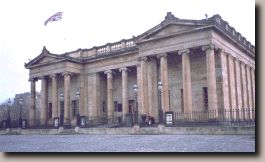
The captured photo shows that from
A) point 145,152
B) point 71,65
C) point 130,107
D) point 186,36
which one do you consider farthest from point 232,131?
point 71,65

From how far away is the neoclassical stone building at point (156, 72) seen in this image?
20.6 m

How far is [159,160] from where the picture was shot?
8109 millimetres

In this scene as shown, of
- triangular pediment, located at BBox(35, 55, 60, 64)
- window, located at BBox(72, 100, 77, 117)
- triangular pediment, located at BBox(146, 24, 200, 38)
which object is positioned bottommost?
window, located at BBox(72, 100, 77, 117)

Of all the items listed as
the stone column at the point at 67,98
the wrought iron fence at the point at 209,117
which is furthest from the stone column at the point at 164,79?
the stone column at the point at 67,98

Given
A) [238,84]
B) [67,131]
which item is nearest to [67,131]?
[67,131]

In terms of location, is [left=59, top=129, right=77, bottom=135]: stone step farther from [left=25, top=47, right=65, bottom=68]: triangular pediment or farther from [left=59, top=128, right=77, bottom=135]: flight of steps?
[left=25, top=47, right=65, bottom=68]: triangular pediment

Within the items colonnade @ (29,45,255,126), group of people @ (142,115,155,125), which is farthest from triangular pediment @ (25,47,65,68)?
group of people @ (142,115,155,125)

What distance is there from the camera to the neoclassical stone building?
2056 centimetres

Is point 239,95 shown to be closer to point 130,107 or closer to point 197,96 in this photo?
point 197,96

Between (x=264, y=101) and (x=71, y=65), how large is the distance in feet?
71.2

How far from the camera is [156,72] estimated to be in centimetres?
2375

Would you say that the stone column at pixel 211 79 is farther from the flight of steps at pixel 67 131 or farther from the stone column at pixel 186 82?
the flight of steps at pixel 67 131

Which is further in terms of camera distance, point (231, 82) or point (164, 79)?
point (231, 82)

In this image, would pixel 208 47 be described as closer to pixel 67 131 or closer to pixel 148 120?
pixel 148 120
